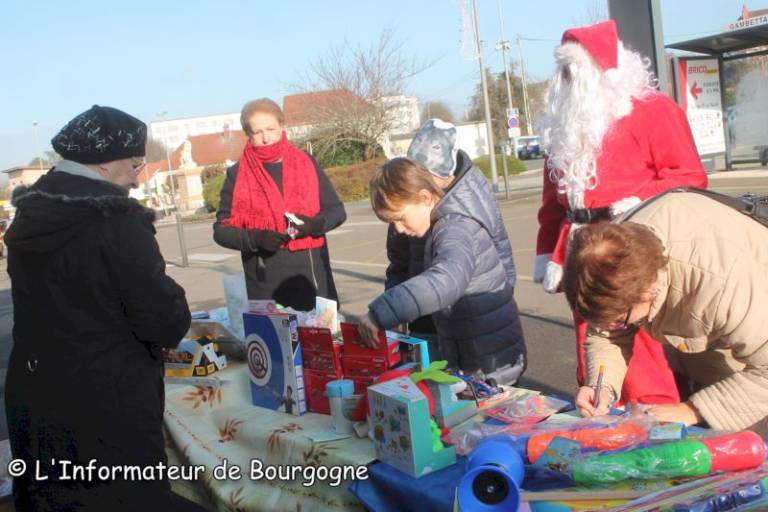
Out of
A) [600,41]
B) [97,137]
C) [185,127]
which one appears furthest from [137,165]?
[185,127]

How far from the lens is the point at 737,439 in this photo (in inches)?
56.6

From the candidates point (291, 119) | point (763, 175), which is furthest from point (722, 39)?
point (291, 119)

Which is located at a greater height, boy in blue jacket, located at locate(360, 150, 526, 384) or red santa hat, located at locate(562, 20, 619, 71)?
red santa hat, located at locate(562, 20, 619, 71)

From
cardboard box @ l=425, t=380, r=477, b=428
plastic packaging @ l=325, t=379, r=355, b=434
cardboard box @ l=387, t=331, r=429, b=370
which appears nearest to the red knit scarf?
cardboard box @ l=387, t=331, r=429, b=370

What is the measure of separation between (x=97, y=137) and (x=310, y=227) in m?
1.49

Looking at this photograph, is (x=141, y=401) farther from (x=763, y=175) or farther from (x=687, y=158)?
(x=763, y=175)

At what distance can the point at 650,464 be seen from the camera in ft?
4.70

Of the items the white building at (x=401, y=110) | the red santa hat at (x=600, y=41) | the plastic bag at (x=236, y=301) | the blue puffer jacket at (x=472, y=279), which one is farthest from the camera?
the white building at (x=401, y=110)

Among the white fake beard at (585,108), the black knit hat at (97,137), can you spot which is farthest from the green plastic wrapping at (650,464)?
the black knit hat at (97,137)

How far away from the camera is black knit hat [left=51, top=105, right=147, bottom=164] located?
2.19 meters

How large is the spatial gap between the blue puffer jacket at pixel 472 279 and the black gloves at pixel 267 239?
1.09m

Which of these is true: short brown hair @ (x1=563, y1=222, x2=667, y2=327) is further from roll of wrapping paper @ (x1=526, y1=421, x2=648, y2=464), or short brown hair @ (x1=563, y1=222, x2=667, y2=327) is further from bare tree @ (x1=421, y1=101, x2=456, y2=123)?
bare tree @ (x1=421, y1=101, x2=456, y2=123)

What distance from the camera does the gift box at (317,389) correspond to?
7.81 feet

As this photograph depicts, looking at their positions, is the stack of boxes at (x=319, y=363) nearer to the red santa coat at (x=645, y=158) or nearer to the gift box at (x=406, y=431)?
the gift box at (x=406, y=431)
